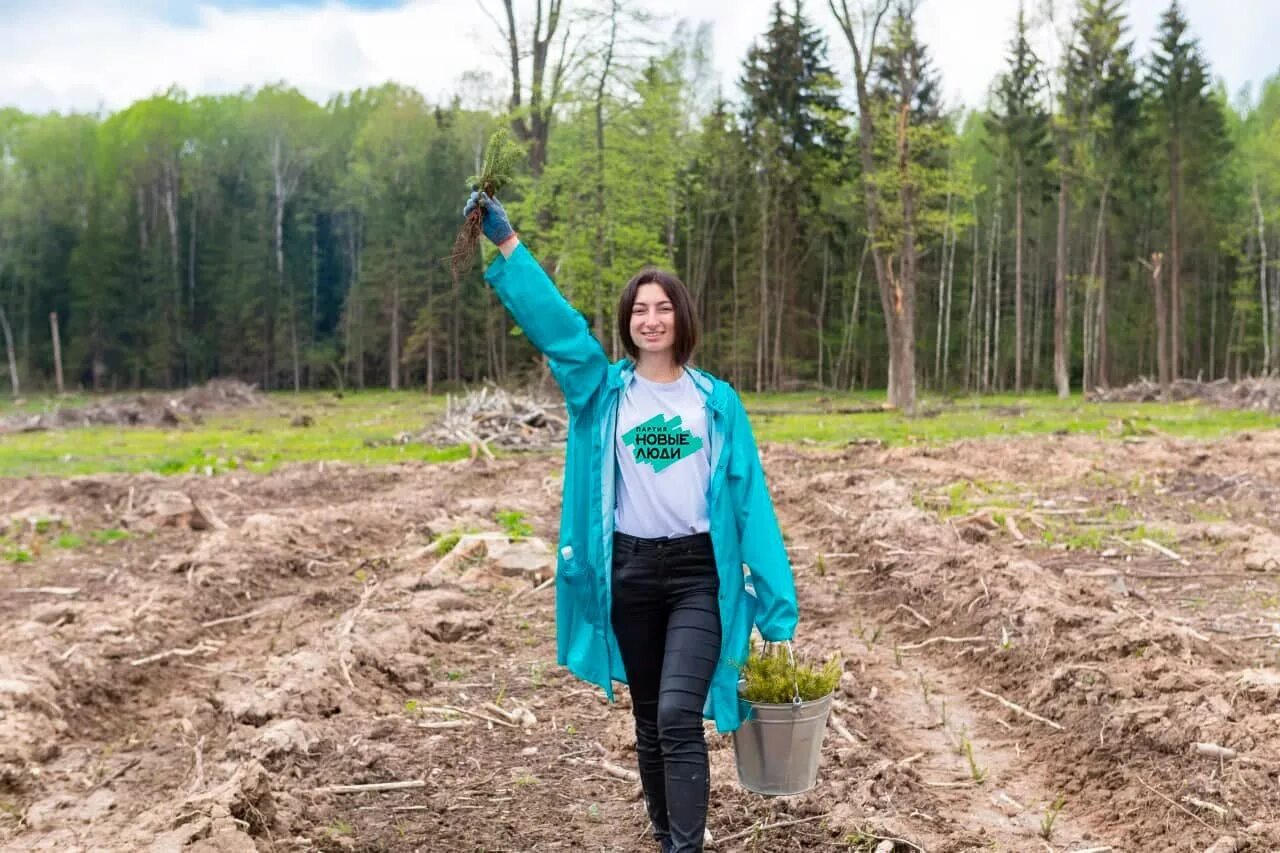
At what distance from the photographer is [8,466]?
17.7 metres

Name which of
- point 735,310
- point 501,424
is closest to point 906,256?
point 501,424

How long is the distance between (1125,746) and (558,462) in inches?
499

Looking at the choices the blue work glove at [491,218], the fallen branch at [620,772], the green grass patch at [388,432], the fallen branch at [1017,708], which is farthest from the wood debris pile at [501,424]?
the blue work glove at [491,218]

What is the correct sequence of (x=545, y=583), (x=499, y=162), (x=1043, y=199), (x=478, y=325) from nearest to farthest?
(x=499, y=162) < (x=545, y=583) < (x=1043, y=199) < (x=478, y=325)

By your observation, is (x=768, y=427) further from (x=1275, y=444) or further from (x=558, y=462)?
(x=1275, y=444)

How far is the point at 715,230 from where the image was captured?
45.3 meters

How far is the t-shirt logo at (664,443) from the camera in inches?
136

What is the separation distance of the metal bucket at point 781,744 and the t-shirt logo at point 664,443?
849mm

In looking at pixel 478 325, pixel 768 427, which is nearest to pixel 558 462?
pixel 768 427

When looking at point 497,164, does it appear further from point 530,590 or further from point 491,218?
point 530,590

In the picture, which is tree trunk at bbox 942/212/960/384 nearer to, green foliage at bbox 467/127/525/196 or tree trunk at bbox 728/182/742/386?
tree trunk at bbox 728/182/742/386

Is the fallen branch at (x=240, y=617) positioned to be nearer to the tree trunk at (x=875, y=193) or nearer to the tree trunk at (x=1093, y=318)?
the tree trunk at (x=875, y=193)

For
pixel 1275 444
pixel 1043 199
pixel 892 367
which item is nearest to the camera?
pixel 1275 444

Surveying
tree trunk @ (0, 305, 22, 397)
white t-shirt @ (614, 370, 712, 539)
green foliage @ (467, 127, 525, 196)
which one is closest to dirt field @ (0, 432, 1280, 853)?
white t-shirt @ (614, 370, 712, 539)
